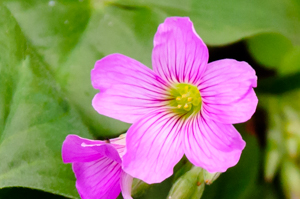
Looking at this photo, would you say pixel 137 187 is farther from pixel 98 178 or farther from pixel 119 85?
pixel 119 85

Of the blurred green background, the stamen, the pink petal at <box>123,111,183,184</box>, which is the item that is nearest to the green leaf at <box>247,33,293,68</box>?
the blurred green background

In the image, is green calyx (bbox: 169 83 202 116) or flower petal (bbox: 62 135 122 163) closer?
flower petal (bbox: 62 135 122 163)

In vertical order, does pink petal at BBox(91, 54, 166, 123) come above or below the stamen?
above

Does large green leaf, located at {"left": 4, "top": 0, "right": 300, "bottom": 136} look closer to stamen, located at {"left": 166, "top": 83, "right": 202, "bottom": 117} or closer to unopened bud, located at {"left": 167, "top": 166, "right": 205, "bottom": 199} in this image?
stamen, located at {"left": 166, "top": 83, "right": 202, "bottom": 117}

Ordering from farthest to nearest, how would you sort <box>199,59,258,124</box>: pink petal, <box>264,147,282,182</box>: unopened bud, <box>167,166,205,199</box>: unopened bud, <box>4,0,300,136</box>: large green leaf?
1. <box>264,147,282,182</box>: unopened bud
2. <box>4,0,300,136</box>: large green leaf
3. <box>167,166,205,199</box>: unopened bud
4. <box>199,59,258,124</box>: pink petal

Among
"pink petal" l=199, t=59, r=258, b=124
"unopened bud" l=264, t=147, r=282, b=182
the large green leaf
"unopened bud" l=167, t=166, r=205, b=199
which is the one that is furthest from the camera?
"unopened bud" l=264, t=147, r=282, b=182

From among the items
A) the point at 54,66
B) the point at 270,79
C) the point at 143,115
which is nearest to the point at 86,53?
the point at 54,66

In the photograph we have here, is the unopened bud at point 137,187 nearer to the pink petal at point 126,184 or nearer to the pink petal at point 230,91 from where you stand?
the pink petal at point 126,184

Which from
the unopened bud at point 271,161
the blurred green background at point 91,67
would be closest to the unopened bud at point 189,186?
the blurred green background at point 91,67

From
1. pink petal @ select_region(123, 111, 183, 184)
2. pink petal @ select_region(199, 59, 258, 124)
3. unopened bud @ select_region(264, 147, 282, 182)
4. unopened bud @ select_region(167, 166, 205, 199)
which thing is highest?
pink petal @ select_region(199, 59, 258, 124)
